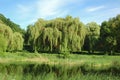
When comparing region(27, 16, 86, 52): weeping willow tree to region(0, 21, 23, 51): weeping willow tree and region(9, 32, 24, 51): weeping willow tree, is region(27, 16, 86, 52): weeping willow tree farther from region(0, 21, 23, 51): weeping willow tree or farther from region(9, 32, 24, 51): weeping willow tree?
region(0, 21, 23, 51): weeping willow tree

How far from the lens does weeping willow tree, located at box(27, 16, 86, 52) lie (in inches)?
1619

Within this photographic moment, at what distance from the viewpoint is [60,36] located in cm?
4169

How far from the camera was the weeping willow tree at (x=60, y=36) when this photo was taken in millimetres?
41125

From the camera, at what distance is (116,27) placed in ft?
160

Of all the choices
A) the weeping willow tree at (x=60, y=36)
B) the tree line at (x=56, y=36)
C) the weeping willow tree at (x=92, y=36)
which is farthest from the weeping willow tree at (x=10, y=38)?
the weeping willow tree at (x=92, y=36)

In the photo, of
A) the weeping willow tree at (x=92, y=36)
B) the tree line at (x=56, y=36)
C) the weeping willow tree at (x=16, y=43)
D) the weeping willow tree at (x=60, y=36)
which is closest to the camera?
the tree line at (x=56, y=36)

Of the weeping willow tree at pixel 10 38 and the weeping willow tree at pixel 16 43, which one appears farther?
the weeping willow tree at pixel 16 43

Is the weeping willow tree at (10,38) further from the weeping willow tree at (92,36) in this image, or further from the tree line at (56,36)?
the weeping willow tree at (92,36)

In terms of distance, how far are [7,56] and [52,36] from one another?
772 centimetres

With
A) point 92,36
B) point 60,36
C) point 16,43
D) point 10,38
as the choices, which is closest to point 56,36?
point 60,36

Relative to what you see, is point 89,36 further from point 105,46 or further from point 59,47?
point 59,47

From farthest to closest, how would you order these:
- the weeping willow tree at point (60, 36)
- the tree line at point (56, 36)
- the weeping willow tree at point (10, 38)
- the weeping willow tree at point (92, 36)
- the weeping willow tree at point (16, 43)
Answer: the weeping willow tree at point (92, 36), the weeping willow tree at point (16, 43), the weeping willow tree at point (60, 36), the tree line at point (56, 36), the weeping willow tree at point (10, 38)

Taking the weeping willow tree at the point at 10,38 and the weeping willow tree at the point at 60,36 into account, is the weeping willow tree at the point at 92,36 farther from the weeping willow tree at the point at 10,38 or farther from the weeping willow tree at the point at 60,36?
the weeping willow tree at the point at 10,38

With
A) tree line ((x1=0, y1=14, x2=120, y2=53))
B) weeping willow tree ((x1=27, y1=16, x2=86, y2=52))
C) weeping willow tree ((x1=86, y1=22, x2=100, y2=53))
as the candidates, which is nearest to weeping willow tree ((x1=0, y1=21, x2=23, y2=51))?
tree line ((x1=0, y1=14, x2=120, y2=53))
